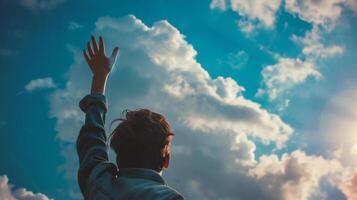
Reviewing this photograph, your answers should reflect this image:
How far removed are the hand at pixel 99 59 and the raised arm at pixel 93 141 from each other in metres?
0.10

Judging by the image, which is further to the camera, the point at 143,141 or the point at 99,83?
the point at 99,83

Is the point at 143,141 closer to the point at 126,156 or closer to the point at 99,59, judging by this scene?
the point at 126,156

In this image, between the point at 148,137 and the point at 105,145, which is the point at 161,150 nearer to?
the point at 148,137

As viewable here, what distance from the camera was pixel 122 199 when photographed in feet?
10.2

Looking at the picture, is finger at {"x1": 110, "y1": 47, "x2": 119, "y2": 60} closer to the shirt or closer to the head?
the shirt

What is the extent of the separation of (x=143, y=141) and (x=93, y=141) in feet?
1.93

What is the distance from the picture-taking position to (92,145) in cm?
379

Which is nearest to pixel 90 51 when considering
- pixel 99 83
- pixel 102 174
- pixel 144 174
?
pixel 99 83

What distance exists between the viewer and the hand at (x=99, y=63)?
14.9 feet

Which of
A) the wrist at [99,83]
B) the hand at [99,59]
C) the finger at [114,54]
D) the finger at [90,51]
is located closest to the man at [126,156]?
the wrist at [99,83]

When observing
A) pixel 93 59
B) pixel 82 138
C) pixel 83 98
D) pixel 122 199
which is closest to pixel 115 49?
pixel 93 59

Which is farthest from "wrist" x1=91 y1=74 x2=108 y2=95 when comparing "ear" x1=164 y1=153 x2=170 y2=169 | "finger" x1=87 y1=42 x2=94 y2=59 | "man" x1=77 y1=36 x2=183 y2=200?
"ear" x1=164 y1=153 x2=170 y2=169

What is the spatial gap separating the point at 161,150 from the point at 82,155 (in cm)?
85

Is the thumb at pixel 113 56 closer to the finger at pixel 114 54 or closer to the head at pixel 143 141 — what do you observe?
the finger at pixel 114 54
